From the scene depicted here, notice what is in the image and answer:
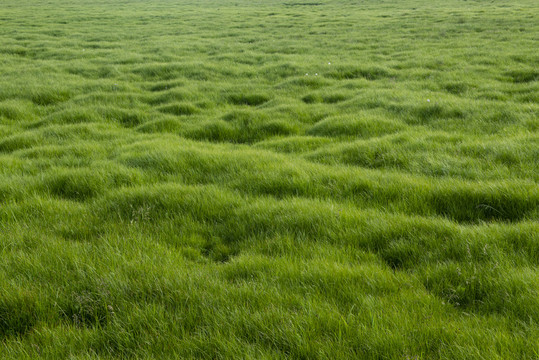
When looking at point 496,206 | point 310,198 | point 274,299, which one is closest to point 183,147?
point 310,198

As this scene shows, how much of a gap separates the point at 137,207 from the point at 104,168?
158 centimetres

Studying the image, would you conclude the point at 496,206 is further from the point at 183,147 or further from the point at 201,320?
the point at 183,147

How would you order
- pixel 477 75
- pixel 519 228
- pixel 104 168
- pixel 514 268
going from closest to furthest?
1. pixel 514 268
2. pixel 519 228
3. pixel 104 168
4. pixel 477 75

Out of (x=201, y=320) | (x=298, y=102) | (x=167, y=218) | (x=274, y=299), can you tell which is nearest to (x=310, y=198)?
(x=167, y=218)

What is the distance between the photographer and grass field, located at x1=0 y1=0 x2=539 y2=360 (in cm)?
257

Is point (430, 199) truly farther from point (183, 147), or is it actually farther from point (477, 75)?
point (477, 75)

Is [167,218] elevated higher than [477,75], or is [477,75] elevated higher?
[477,75]

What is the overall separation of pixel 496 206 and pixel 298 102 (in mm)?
6494

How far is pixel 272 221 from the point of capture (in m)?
4.25

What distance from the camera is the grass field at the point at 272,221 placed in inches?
101

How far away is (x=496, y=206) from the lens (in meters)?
4.34

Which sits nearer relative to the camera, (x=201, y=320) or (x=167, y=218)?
(x=201, y=320)

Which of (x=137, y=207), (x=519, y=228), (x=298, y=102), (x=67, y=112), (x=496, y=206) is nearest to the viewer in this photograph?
Answer: (x=519, y=228)

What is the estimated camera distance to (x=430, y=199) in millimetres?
4605
